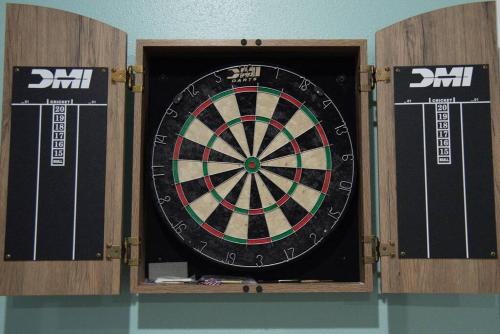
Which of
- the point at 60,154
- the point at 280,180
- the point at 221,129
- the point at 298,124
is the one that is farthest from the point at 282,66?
the point at 60,154

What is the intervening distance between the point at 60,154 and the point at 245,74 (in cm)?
76

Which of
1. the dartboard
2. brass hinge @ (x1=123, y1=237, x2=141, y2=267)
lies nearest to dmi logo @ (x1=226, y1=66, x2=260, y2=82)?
the dartboard

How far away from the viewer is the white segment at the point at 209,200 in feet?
6.97

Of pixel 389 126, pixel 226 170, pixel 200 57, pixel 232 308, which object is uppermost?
pixel 200 57

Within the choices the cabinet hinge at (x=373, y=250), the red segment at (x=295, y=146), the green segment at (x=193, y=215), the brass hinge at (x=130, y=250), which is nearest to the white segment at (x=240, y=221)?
the green segment at (x=193, y=215)

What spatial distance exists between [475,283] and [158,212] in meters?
1.18

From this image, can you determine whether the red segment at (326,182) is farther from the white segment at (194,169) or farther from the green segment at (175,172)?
the green segment at (175,172)

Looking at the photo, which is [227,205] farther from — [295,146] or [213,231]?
[295,146]

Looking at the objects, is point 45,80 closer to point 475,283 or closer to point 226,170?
point 226,170

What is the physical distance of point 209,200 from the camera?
2133mm

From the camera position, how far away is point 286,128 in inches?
85.0

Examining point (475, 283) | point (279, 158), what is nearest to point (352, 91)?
point (279, 158)

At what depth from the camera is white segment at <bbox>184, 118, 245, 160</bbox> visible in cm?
215

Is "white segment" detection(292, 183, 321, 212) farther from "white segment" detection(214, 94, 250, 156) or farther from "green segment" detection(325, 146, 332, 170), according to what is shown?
"white segment" detection(214, 94, 250, 156)
